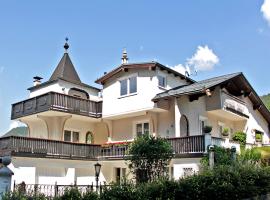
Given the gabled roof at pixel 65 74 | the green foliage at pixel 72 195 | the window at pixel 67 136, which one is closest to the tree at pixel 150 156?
the green foliage at pixel 72 195

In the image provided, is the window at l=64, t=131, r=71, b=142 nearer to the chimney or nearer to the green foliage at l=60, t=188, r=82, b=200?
the chimney

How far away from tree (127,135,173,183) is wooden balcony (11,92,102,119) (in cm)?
851

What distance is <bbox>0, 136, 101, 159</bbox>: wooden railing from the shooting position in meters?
22.0

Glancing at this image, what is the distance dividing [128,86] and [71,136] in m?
6.33

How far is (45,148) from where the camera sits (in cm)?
2327

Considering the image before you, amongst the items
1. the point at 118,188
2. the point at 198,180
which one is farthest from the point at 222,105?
the point at 118,188

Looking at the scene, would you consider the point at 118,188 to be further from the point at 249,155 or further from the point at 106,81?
the point at 106,81

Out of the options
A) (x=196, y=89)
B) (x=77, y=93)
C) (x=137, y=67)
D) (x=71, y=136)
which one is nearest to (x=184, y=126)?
(x=196, y=89)

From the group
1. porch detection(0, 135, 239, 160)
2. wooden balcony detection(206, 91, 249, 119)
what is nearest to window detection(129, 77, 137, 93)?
porch detection(0, 135, 239, 160)

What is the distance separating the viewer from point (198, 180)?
12070 mm

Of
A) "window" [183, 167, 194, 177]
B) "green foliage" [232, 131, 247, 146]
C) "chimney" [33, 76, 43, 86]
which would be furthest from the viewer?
"chimney" [33, 76, 43, 86]

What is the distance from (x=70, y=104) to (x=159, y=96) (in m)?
6.50

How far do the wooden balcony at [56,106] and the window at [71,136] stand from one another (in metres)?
2.56

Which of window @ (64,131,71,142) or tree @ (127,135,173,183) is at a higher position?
window @ (64,131,71,142)
